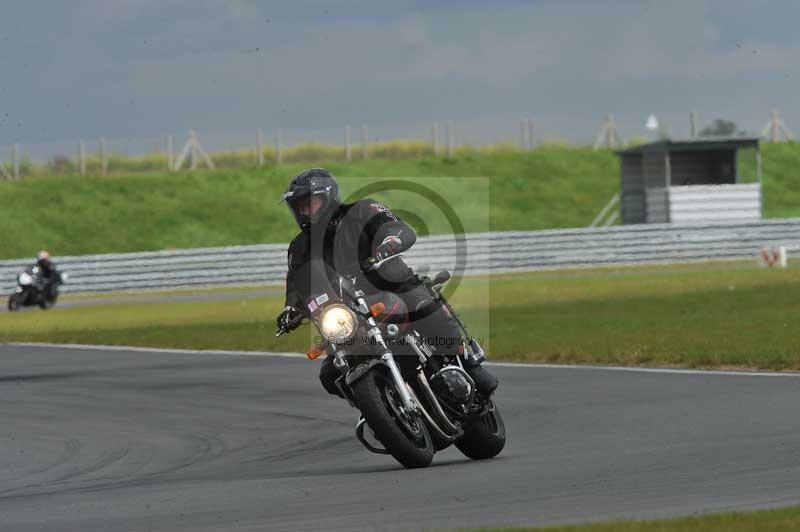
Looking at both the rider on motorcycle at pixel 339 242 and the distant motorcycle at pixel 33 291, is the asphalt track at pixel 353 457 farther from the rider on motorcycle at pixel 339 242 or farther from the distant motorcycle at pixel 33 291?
the distant motorcycle at pixel 33 291

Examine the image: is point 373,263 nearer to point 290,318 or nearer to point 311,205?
point 311,205

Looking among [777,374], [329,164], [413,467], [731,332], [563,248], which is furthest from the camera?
[329,164]

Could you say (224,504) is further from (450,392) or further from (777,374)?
(777,374)

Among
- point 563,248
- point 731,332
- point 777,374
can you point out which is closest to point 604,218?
point 563,248

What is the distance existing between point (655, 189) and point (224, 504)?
140 feet

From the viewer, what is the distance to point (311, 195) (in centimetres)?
972

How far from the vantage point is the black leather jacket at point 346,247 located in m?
9.76

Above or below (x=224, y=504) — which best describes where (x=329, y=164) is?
above

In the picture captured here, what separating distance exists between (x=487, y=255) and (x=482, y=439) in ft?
102

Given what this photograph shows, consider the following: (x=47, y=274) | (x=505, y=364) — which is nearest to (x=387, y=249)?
(x=505, y=364)

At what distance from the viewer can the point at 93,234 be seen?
55969 mm

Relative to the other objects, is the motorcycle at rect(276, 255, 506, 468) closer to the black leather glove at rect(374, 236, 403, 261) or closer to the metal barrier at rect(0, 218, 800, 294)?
the black leather glove at rect(374, 236, 403, 261)

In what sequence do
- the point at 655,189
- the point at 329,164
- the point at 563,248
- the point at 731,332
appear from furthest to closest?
the point at 329,164, the point at 655,189, the point at 563,248, the point at 731,332

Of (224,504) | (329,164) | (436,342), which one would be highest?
(329,164)
